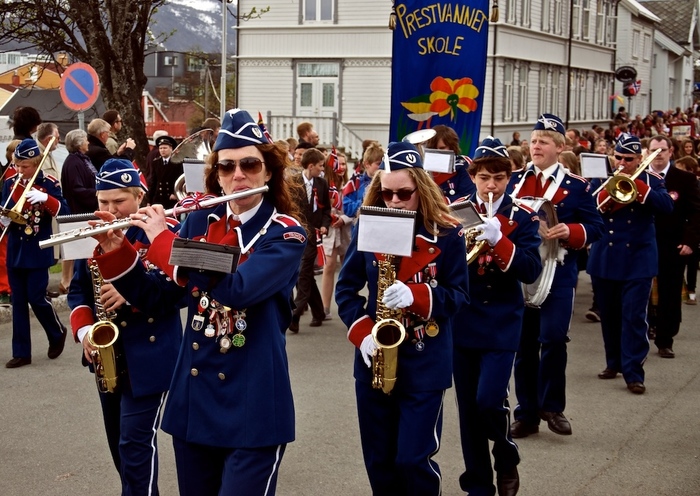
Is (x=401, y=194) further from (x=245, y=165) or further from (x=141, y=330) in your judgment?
(x=141, y=330)

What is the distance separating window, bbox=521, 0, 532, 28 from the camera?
4022cm

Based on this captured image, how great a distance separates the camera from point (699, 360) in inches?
408

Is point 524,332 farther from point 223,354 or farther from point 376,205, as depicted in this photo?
point 223,354

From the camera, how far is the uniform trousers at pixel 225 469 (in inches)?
162

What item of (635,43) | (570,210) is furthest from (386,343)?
(635,43)

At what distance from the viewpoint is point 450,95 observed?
951 cm

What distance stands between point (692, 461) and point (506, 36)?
107ft

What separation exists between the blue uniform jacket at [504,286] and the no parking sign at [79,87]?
345 inches

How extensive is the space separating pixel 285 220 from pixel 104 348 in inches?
49.7

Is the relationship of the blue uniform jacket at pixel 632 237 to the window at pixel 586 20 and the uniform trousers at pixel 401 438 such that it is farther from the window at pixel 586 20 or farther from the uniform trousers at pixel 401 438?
the window at pixel 586 20

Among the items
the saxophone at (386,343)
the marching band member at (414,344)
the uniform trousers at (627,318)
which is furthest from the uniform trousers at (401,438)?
the uniform trousers at (627,318)

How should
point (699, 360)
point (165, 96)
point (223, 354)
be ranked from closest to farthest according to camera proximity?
point (223, 354), point (699, 360), point (165, 96)

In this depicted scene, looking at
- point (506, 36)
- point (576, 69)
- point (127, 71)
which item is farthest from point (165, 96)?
point (127, 71)

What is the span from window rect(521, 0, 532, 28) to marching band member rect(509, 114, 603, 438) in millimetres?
34056
